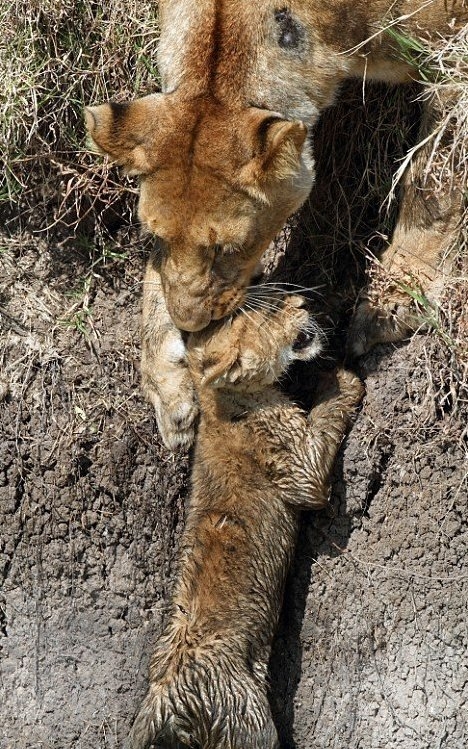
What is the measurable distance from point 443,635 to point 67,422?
2.21 metres

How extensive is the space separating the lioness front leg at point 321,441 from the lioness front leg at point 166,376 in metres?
0.53

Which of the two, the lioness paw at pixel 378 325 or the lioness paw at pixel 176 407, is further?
the lioness paw at pixel 176 407

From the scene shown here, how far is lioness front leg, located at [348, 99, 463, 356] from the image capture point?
17.3ft

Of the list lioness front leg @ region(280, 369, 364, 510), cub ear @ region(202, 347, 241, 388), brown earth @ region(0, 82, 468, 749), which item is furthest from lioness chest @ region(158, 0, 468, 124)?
lioness front leg @ region(280, 369, 364, 510)

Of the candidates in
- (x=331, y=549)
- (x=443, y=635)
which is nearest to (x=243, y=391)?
(x=331, y=549)

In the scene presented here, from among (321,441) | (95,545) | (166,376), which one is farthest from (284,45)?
(95,545)

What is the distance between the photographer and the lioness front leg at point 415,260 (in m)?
5.26

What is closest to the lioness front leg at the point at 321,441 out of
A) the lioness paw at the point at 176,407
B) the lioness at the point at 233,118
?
the lioness paw at the point at 176,407

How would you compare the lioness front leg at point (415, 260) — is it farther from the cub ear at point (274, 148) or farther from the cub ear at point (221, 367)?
the cub ear at point (274, 148)

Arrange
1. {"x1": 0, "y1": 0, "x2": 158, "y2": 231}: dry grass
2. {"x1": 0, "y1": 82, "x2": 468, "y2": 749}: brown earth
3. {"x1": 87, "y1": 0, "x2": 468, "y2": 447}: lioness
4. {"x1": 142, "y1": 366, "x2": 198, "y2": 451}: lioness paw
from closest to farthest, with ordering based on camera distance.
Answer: {"x1": 87, "y1": 0, "x2": 468, "y2": 447}: lioness → {"x1": 142, "y1": 366, "x2": 198, "y2": 451}: lioness paw → {"x1": 0, "y1": 82, "x2": 468, "y2": 749}: brown earth → {"x1": 0, "y1": 0, "x2": 158, "y2": 231}: dry grass

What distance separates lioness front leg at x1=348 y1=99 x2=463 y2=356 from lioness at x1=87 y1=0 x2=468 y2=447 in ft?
0.44

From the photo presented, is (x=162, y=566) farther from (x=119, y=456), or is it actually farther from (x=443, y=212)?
(x=443, y=212)

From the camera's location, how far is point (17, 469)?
6.18 metres

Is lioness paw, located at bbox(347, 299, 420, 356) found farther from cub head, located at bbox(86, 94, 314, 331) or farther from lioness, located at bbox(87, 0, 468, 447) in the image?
cub head, located at bbox(86, 94, 314, 331)
